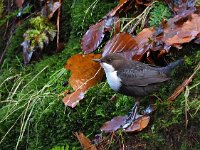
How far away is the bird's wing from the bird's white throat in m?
0.04

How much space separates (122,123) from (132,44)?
84 cm

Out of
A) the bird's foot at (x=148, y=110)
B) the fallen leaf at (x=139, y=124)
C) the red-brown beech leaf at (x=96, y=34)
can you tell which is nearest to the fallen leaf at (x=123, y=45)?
the red-brown beech leaf at (x=96, y=34)

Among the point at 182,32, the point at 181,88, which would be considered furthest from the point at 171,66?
the point at 182,32

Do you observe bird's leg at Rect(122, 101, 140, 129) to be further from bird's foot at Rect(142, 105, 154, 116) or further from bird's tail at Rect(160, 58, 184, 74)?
bird's tail at Rect(160, 58, 184, 74)

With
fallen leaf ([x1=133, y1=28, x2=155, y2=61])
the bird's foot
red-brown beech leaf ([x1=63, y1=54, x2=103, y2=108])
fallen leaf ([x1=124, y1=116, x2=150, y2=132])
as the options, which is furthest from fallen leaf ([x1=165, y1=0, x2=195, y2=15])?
fallen leaf ([x1=124, y1=116, x2=150, y2=132])

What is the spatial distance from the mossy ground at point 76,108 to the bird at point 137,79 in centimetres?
13

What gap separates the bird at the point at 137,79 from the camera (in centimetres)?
425

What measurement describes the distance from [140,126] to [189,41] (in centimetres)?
89

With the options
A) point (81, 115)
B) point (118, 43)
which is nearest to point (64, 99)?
point (81, 115)

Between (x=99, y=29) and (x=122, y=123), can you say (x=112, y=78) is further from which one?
(x=99, y=29)

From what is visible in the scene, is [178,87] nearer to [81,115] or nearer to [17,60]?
[81,115]

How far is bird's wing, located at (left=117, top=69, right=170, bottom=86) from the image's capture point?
4258mm

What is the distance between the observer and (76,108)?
4.64 metres

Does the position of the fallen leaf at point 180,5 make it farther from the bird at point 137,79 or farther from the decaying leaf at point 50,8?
the decaying leaf at point 50,8
